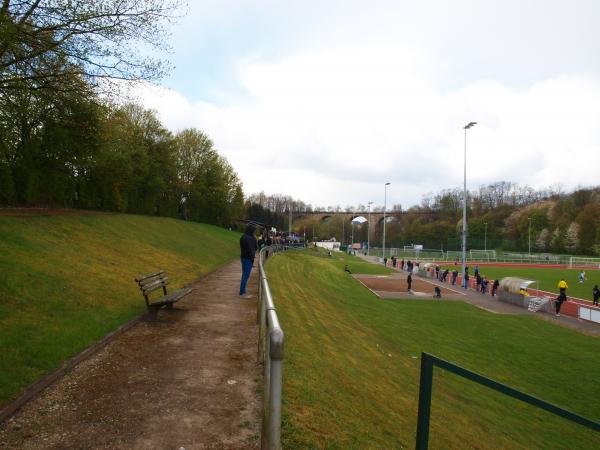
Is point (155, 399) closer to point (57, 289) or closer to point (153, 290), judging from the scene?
point (153, 290)

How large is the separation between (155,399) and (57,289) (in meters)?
5.23

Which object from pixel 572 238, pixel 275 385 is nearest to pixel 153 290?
pixel 275 385

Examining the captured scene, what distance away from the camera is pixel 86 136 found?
1069cm

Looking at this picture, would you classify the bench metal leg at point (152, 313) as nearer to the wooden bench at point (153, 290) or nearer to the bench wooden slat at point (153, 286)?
the wooden bench at point (153, 290)

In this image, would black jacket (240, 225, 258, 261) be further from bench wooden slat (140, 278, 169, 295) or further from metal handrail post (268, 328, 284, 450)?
metal handrail post (268, 328, 284, 450)

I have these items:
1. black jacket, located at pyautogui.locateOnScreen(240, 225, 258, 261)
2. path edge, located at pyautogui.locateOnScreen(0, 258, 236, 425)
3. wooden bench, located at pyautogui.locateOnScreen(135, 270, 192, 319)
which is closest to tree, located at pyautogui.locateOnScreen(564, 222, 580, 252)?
black jacket, located at pyautogui.locateOnScreen(240, 225, 258, 261)

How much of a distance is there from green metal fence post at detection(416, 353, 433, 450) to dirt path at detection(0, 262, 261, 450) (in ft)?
5.49

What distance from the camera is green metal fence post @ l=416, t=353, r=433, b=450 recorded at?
2.80 m

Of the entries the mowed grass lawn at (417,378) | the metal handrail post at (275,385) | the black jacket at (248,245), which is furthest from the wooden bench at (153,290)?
the metal handrail post at (275,385)

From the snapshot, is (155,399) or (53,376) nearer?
(155,399)

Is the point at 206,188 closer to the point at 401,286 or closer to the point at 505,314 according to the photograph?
the point at 401,286

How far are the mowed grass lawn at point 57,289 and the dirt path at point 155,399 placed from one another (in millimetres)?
532

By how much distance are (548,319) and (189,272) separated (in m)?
18.5

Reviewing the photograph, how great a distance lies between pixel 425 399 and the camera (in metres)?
2.83
